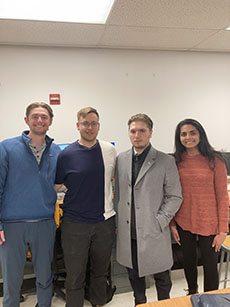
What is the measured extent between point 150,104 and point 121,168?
6.01 ft

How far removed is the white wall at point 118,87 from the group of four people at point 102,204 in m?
1.44

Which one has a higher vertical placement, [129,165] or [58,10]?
[58,10]

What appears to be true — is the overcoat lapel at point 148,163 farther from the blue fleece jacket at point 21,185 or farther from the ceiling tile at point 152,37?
the ceiling tile at point 152,37

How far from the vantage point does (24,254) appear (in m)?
1.67

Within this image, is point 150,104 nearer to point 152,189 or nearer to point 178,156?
point 178,156

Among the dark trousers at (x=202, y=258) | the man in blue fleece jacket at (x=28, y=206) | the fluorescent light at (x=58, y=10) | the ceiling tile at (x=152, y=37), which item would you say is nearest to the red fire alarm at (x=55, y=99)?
the ceiling tile at (x=152, y=37)

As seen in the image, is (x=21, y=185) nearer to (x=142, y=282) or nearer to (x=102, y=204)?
(x=102, y=204)

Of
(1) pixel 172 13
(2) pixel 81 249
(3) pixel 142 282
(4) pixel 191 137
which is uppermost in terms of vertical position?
(1) pixel 172 13

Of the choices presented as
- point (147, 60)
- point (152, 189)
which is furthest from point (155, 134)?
point (152, 189)

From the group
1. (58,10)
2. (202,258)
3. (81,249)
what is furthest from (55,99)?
(202,258)

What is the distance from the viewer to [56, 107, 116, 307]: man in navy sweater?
1632 mm

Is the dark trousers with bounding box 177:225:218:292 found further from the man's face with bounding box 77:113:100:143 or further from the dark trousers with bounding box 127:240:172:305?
the man's face with bounding box 77:113:100:143

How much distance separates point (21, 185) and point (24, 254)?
0.49m

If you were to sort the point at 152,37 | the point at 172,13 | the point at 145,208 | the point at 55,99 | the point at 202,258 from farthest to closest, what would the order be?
the point at 55,99 → the point at 152,37 → the point at 172,13 → the point at 202,258 → the point at 145,208
